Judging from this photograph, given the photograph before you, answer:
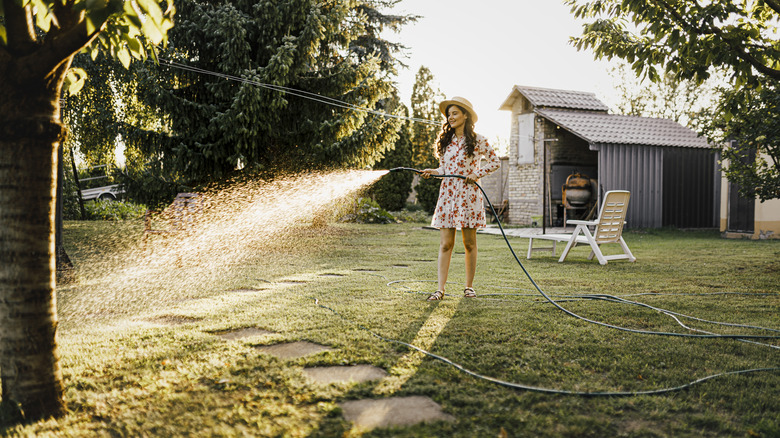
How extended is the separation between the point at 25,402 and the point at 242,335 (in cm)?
131

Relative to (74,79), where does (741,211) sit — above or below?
below

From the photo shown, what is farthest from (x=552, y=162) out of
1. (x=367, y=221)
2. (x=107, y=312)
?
(x=107, y=312)

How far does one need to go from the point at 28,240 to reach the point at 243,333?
1.51 m

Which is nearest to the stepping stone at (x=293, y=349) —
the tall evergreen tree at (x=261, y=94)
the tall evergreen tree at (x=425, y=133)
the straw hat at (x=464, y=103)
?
the straw hat at (x=464, y=103)

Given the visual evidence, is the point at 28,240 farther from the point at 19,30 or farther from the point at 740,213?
the point at 740,213

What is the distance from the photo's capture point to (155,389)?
7.86 feet

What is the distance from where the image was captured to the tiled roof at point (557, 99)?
18.2 m

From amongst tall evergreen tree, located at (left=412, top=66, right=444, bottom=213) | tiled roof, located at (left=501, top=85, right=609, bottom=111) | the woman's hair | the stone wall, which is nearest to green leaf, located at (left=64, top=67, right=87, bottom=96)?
the woman's hair

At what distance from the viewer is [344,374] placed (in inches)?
103

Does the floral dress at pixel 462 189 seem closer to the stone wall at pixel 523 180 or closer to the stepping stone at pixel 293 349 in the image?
the stepping stone at pixel 293 349

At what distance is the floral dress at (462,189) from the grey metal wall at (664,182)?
39.8 feet

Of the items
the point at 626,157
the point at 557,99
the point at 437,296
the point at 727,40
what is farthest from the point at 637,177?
the point at 437,296

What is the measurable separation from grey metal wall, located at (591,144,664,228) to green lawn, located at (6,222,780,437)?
1002 cm

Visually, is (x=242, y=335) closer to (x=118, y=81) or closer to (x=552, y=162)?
(x=118, y=81)
